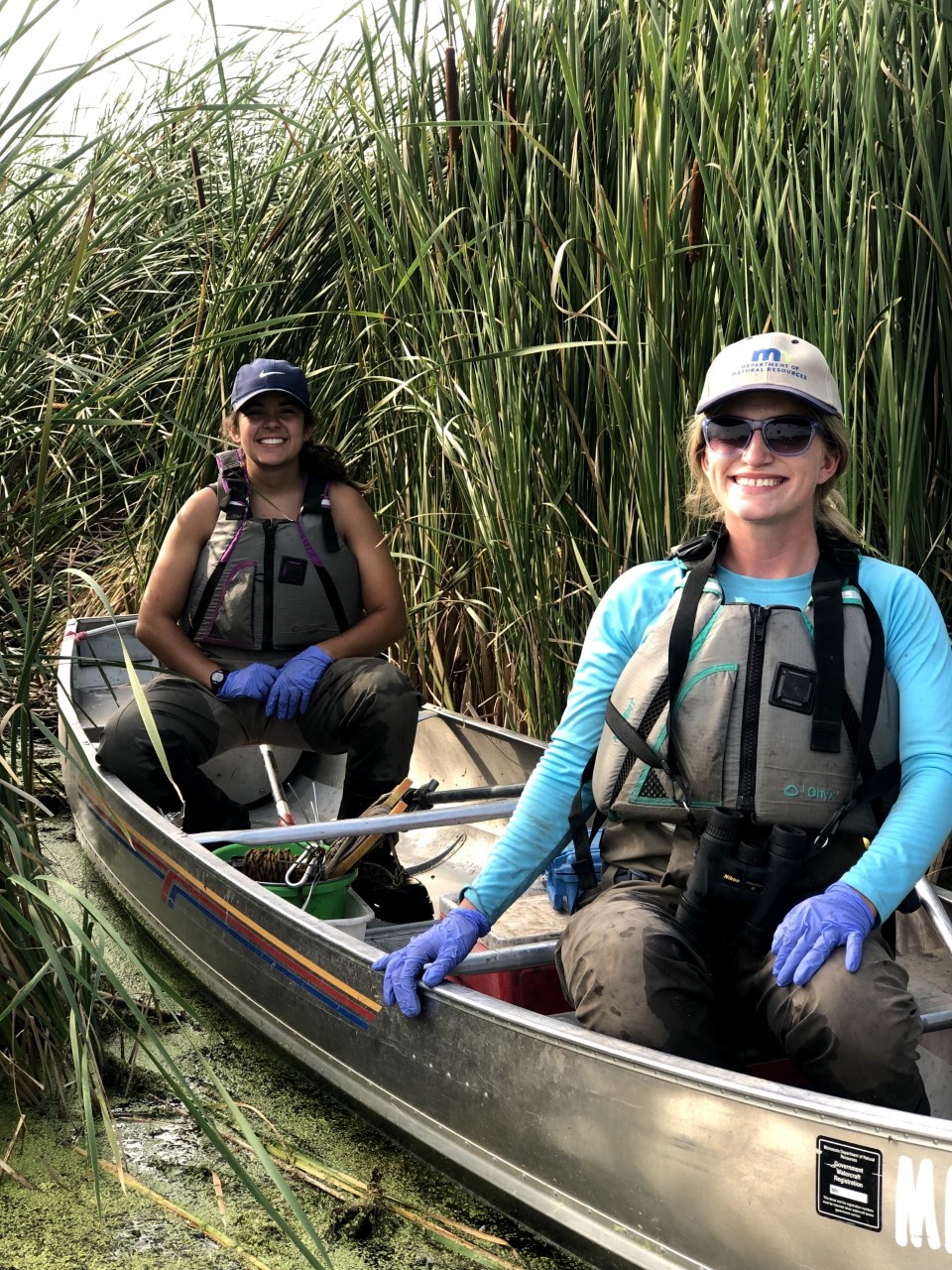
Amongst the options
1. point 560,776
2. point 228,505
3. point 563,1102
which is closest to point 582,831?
point 560,776

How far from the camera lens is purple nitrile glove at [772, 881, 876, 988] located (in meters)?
2.14

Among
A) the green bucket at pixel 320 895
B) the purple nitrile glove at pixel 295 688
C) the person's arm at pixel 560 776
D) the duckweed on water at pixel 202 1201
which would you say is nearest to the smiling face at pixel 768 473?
the person's arm at pixel 560 776

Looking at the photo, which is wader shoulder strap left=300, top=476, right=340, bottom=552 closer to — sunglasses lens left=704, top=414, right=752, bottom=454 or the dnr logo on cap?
sunglasses lens left=704, top=414, right=752, bottom=454

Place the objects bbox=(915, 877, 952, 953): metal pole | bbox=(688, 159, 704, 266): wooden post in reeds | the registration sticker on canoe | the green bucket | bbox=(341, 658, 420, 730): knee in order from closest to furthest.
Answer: the registration sticker on canoe < bbox=(915, 877, 952, 953): metal pole < bbox=(688, 159, 704, 266): wooden post in reeds < the green bucket < bbox=(341, 658, 420, 730): knee

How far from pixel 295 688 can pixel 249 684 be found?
0.14 meters

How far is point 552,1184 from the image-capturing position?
2.50m

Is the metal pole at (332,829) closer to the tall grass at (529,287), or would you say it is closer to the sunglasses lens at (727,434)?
the tall grass at (529,287)

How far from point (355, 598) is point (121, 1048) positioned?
1.84 meters

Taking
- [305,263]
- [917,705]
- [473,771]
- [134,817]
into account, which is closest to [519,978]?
[917,705]

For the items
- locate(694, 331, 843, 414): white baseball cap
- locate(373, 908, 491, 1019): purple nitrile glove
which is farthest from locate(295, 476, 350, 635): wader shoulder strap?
locate(694, 331, 843, 414): white baseball cap

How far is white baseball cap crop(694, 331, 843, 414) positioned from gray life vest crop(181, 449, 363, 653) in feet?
7.27

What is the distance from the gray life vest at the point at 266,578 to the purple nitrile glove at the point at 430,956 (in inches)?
72.2

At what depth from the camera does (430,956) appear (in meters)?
2.62

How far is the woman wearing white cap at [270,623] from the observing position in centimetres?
412
